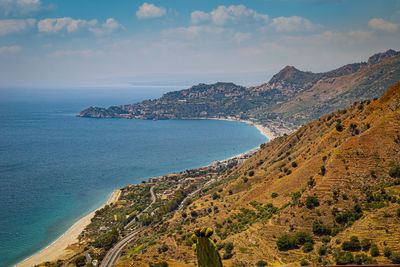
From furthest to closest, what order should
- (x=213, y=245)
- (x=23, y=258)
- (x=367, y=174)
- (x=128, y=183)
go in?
(x=128, y=183)
(x=23, y=258)
(x=367, y=174)
(x=213, y=245)

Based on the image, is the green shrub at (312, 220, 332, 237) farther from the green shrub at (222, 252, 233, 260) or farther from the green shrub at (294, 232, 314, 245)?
the green shrub at (222, 252, 233, 260)

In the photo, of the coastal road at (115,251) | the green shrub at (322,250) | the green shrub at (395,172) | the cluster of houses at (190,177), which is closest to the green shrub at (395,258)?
the green shrub at (322,250)

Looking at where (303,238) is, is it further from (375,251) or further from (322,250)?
(375,251)

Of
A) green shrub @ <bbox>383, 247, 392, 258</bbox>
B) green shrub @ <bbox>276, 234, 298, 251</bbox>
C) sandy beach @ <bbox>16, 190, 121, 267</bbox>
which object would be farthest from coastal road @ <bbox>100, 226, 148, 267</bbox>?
green shrub @ <bbox>383, 247, 392, 258</bbox>

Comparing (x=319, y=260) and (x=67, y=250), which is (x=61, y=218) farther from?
(x=319, y=260)

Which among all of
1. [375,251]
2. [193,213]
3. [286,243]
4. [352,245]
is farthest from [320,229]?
[193,213]

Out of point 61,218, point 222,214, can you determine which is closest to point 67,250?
point 61,218
